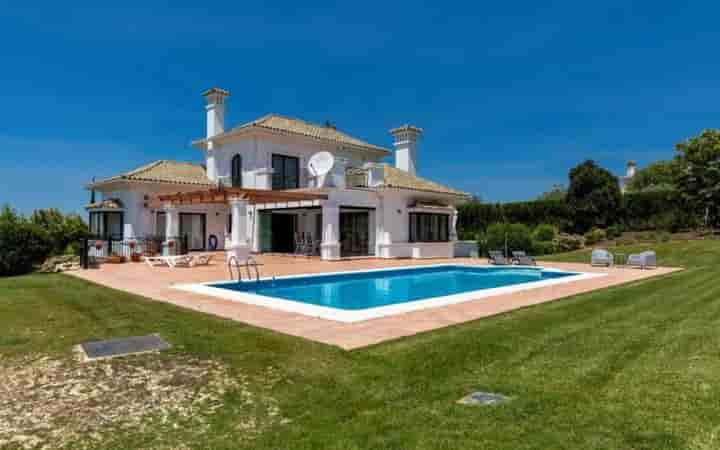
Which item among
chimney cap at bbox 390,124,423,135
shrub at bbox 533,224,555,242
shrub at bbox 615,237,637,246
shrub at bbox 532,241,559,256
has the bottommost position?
shrub at bbox 532,241,559,256

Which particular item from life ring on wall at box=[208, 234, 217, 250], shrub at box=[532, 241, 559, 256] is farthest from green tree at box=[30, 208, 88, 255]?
shrub at box=[532, 241, 559, 256]

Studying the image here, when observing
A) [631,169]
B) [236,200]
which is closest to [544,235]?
[236,200]

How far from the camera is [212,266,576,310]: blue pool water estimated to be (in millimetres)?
13555

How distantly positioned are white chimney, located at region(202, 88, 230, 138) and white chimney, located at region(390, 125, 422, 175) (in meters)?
12.9

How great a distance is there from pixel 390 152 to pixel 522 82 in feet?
36.9

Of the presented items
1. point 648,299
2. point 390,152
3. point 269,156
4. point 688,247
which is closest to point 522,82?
point 390,152

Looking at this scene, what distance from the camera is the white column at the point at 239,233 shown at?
2022cm

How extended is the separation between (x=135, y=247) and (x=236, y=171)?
844 centimetres

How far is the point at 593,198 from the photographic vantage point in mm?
32562

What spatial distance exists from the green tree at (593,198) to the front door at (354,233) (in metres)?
16.7

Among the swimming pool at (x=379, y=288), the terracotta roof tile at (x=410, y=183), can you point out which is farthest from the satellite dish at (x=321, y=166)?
the swimming pool at (x=379, y=288)

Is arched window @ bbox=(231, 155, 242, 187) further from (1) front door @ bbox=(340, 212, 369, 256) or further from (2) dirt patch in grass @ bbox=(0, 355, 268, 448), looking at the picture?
(2) dirt patch in grass @ bbox=(0, 355, 268, 448)

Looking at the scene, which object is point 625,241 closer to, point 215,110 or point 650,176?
point 215,110

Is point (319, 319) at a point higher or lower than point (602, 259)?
lower
